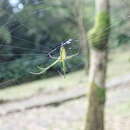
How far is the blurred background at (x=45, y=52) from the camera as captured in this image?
9898 mm

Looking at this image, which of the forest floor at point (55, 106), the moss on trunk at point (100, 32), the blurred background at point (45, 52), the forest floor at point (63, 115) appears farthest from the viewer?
the forest floor at point (55, 106)

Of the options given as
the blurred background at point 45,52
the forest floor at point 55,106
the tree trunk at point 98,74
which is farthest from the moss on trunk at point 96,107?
the forest floor at point 55,106

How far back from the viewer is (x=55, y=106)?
1759 centimetres

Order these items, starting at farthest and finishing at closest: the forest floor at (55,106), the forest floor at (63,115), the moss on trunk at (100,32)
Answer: the forest floor at (55,106)
the forest floor at (63,115)
the moss on trunk at (100,32)

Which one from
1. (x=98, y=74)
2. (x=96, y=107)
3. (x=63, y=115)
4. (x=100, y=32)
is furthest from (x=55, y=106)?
(x=100, y=32)

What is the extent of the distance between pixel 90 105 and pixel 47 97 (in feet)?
35.6

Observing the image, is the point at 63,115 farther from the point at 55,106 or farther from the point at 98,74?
the point at 98,74

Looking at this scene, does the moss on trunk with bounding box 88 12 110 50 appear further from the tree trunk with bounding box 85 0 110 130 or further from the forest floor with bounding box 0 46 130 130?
the forest floor with bounding box 0 46 130 130

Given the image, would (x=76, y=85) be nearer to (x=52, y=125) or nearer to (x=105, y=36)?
(x=52, y=125)

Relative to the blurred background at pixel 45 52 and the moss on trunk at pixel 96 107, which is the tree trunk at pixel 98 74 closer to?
the moss on trunk at pixel 96 107

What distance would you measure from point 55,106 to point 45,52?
9.74 metres

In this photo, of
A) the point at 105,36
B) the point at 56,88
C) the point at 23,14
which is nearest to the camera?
the point at 105,36

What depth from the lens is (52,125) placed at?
13.5 metres

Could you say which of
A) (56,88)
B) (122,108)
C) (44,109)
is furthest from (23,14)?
(56,88)
